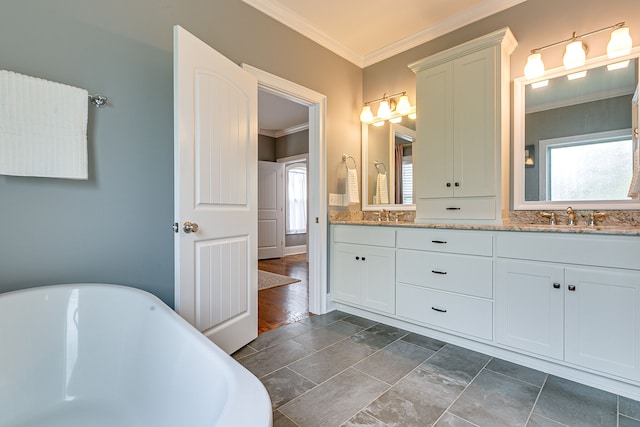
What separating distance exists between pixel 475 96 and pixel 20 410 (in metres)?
2.98

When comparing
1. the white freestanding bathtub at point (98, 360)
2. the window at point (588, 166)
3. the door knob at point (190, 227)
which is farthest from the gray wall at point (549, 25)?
the white freestanding bathtub at point (98, 360)

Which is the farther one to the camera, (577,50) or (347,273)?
(347,273)

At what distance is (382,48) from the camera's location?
302cm

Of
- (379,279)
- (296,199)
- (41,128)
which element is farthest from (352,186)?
(296,199)

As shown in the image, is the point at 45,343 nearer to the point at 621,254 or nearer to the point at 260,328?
the point at 260,328

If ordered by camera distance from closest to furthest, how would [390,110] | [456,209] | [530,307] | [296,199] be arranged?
[530,307]
[456,209]
[390,110]
[296,199]

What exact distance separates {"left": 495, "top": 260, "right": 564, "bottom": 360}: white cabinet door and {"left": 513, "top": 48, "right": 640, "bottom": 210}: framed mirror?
2.06 feet

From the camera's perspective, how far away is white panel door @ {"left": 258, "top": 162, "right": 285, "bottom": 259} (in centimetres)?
599

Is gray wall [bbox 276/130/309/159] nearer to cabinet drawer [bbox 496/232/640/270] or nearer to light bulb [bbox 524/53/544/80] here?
light bulb [bbox 524/53/544/80]

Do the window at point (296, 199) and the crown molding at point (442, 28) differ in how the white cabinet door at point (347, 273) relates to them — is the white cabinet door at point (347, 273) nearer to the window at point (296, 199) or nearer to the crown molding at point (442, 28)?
the crown molding at point (442, 28)

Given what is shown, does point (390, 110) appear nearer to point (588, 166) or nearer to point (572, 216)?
point (588, 166)

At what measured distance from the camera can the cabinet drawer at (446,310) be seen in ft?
6.55

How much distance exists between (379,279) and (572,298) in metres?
1.25

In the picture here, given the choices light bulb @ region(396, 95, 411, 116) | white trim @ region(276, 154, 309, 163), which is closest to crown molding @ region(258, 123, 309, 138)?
white trim @ region(276, 154, 309, 163)
